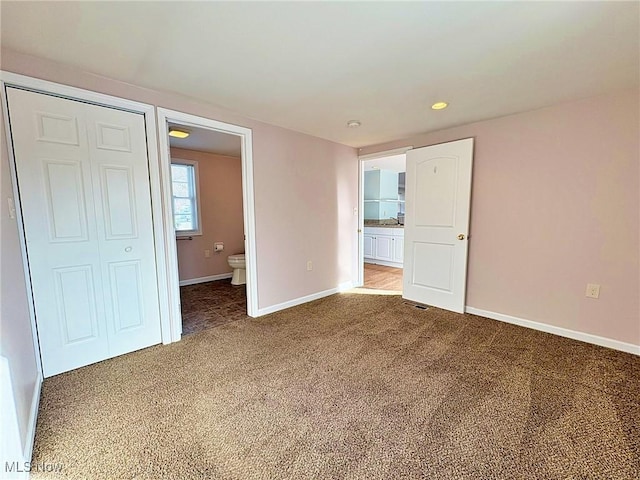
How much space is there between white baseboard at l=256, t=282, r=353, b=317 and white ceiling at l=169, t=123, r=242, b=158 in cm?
206

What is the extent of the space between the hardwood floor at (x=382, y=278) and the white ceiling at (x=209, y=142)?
2932 mm

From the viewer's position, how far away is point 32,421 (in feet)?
4.93

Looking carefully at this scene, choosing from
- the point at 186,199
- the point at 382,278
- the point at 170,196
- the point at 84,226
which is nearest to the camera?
the point at 84,226

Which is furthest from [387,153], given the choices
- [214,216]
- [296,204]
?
[214,216]

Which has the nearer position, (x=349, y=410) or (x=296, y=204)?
(x=349, y=410)

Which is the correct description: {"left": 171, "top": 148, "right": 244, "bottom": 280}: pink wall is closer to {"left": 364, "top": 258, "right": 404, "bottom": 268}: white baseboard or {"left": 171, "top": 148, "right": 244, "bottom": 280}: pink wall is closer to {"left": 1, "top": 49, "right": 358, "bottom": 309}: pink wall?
{"left": 1, "top": 49, "right": 358, "bottom": 309}: pink wall

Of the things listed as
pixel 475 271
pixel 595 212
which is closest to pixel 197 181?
pixel 475 271

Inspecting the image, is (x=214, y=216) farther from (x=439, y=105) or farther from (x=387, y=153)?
(x=439, y=105)

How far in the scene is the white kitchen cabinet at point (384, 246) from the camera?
595cm

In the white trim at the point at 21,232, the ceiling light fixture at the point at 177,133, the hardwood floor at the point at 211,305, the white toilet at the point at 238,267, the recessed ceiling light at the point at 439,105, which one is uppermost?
the recessed ceiling light at the point at 439,105

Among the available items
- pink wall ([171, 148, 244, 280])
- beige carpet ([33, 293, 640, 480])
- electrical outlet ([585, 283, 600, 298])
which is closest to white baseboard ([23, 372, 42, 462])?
beige carpet ([33, 293, 640, 480])

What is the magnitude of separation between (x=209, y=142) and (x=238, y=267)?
6.22ft

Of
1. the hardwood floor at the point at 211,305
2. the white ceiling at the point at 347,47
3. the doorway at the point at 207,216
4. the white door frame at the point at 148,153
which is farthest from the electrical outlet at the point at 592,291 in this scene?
the white door frame at the point at 148,153
